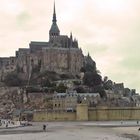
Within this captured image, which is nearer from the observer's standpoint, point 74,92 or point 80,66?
point 74,92

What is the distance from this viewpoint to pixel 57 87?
130 metres

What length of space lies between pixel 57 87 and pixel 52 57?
13862 millimetres

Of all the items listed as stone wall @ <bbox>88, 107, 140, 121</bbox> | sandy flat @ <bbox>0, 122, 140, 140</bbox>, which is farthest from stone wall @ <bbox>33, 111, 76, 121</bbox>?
sandy flat @ <bbox>0, 122, 140, 140</bbox>

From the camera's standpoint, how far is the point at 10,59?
499 feet

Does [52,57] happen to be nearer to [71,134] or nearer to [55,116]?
[55,116]

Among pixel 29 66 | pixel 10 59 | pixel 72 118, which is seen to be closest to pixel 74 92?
pixel 72 118

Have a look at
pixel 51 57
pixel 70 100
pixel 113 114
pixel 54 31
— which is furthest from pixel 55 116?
pixel 54 31

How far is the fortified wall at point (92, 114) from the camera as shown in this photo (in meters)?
112

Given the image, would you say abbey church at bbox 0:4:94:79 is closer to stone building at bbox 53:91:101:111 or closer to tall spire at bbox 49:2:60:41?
tall spire at bbox 49:2:60:41

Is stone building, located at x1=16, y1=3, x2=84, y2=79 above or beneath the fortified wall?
above

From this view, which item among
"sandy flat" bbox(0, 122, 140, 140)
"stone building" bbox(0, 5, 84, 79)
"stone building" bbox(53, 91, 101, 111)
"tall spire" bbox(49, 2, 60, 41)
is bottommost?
"sandy flat" bbox(0, 122, 140, 140)

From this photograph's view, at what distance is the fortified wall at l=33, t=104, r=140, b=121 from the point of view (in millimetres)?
111500

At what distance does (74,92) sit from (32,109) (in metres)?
11.9

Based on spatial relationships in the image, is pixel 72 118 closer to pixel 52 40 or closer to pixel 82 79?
pixel 82 79
